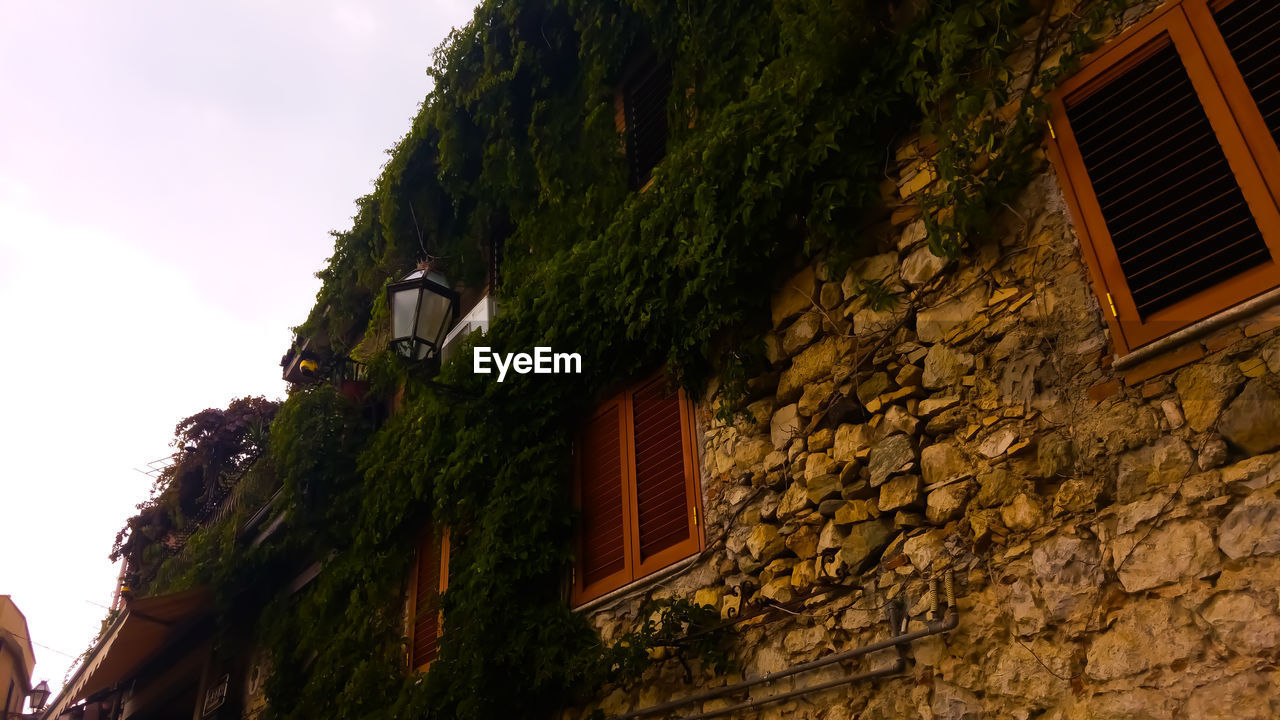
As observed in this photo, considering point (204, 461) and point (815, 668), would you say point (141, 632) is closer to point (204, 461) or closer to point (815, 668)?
point (204, 461)

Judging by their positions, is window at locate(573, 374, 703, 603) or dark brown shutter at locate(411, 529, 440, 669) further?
dark brown shutter at locate(411, 529, 440, 669)

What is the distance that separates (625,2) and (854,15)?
3096mm

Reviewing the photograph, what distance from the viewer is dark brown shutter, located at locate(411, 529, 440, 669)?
8.54m

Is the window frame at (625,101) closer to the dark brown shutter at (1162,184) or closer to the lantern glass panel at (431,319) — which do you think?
the lantern glass panel at (431,319)

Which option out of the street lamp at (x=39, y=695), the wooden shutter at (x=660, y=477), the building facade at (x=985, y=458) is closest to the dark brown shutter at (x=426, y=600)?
the building facade at (x=985, y=458)

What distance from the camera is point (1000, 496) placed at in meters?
4.25

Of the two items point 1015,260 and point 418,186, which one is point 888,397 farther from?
point 418,186

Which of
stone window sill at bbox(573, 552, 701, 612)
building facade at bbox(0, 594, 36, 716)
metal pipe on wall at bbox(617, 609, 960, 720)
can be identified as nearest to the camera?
metal pipe on wall at bbox(617, 609, 960, 720)

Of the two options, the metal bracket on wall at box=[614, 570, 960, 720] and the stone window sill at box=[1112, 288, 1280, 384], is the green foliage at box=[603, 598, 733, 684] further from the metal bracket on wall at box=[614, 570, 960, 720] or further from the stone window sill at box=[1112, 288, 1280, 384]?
the stone window sill at box=[1112, 288, 1280, 384]

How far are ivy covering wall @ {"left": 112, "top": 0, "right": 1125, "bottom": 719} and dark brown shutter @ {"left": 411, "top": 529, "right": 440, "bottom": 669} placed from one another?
0.16 meters

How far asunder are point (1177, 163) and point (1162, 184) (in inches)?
4.1

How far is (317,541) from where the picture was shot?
10703 mm

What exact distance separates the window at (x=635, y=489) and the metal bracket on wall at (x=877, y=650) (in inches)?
38.2

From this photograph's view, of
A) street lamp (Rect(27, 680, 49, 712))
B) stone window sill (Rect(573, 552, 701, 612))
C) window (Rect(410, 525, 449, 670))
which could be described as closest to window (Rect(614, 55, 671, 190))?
stone window sill (Rect(573, 552, 701, 612))
